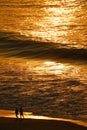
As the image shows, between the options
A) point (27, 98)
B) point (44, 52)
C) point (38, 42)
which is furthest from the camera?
point (38, 42)

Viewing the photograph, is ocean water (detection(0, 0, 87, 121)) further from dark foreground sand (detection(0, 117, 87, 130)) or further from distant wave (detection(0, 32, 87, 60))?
dark foreground sand (detection(0, 117, 87, 130))

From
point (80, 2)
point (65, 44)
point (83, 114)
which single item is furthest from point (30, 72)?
point (80, 2)

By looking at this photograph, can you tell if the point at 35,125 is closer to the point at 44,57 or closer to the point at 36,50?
the point at 44,57

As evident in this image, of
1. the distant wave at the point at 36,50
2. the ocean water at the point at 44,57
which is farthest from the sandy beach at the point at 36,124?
the distant wave at the point at 36,50

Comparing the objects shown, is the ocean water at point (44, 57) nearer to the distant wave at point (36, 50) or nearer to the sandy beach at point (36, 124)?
the distant wave at point (36, 50)

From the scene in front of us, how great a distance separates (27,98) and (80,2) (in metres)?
24.4

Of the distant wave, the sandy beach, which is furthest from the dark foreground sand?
the distant wave

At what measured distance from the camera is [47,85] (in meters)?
19.5

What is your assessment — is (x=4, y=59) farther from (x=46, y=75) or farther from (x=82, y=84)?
(x=82, y=84)

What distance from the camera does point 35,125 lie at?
1397 centimetres

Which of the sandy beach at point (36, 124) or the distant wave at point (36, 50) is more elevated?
the distant wave at point (36, 50)

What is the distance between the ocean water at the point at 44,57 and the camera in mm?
17672

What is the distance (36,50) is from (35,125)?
14.2 meters

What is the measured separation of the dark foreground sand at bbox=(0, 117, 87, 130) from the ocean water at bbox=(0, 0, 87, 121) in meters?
1.95
